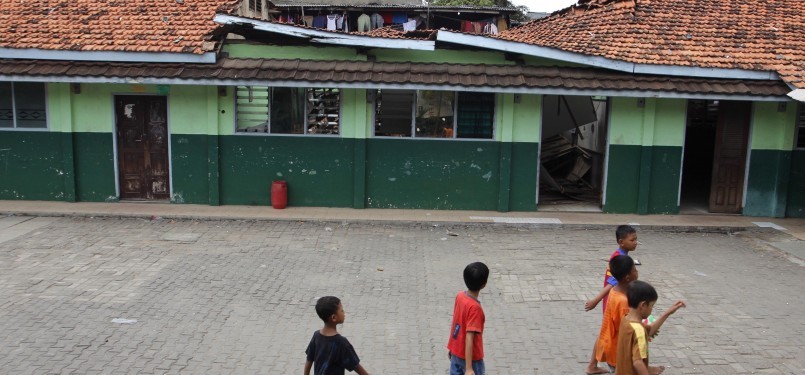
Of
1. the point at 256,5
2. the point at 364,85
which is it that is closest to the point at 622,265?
the point at 364,85

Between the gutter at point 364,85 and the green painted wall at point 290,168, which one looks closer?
the gutter at point 364,85

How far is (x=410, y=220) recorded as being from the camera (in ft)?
40.4

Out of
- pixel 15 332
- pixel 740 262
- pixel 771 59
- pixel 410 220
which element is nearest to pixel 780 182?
pixel 771 59

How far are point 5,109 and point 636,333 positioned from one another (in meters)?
13.0

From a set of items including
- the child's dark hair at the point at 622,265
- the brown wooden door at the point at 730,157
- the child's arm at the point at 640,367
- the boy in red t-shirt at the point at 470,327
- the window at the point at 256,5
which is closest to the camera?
the child's arm at the point at 640,367

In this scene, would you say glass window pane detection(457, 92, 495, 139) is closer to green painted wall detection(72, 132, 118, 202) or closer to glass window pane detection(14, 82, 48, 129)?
green painted wall detection(72, 132, 118, 202)

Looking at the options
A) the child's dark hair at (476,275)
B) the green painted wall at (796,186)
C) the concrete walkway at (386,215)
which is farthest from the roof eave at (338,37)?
the child's dark hair at (476,275)

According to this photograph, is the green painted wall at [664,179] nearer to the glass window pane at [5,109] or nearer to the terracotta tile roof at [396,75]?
the terracotta tile roof at [396,75]

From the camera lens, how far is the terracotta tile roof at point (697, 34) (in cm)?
1273

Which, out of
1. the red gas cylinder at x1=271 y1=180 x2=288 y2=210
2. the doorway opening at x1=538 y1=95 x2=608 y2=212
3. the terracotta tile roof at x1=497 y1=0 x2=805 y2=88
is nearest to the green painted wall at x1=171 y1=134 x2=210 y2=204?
the red gas cylinder at x1=271 y1=180 x2=288 y2=210

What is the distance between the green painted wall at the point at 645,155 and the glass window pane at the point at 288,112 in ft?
19.8

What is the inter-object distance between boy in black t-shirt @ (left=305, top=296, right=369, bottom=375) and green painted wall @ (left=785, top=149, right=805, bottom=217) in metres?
11.8

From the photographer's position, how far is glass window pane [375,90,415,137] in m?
13.3

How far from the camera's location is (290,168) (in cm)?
1328
